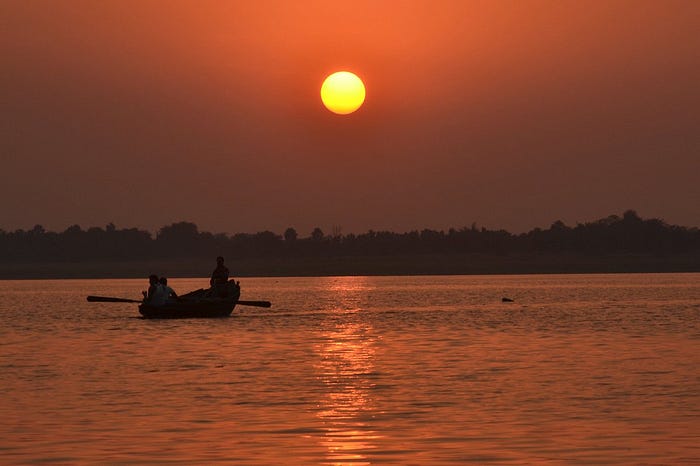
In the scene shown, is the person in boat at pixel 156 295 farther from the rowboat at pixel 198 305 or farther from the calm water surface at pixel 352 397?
the calm water surface at pixel 352 397

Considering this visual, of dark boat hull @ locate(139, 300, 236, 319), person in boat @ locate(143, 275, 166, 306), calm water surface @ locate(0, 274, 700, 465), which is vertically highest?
person in boat @ locate(143, 275, 166, 306)

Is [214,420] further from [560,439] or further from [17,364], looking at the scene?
[17,364]

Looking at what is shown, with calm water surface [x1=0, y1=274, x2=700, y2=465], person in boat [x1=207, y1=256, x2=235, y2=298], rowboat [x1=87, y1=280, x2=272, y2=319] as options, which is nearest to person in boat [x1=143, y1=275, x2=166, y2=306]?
rowboat [x1=87, y1=280, x2=272, y2=319]

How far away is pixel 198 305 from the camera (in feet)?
206

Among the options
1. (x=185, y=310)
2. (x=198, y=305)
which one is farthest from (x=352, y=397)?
(x=198, y=305)

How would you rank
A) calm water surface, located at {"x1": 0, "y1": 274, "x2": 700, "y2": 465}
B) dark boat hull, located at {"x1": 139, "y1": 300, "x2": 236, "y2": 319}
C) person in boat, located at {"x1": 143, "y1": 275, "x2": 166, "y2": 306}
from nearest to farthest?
calm water surface, located at {"x1": 0, "y1": 274, "x2": 700, "y2": 465} → person in boat, located at {"x1": 143, "y1": 275, "x2": 166, "y2": 306} → dark boat hull, located at {"x1": 139, "y1": 300, "x2": 236, "y2": 319}

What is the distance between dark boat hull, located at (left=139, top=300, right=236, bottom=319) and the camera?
203ft

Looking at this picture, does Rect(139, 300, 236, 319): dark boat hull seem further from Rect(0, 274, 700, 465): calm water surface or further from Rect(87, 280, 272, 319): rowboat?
Rect(0, 274, 700, 465): calm water surface

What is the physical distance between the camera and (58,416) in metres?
25.6

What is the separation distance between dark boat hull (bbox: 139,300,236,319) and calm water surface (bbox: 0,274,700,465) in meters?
6.62

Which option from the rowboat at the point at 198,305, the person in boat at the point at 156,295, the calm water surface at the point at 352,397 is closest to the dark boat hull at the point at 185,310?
the rowboat at the point at 198,305

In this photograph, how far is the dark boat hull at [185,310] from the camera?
203ft

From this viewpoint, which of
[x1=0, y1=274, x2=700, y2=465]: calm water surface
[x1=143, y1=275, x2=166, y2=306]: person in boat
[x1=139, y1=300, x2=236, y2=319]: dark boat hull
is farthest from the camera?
[x1=139, y1=300, x2=236, y2=319]: dark boat hull

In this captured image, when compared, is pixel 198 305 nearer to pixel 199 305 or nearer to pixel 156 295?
pixel 199 305
